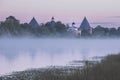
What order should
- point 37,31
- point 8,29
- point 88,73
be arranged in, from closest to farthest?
point 88,73 < point 8,29 < point 37,31

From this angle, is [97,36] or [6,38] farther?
[97,36]

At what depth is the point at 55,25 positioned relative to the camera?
123 meters

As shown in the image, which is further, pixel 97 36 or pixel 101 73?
pixel 97 36

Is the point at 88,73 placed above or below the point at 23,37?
below

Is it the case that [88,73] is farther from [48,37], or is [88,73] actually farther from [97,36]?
[97,36]

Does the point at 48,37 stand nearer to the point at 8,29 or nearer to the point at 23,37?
the point at 23,37

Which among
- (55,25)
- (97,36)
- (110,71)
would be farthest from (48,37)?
(110,71)

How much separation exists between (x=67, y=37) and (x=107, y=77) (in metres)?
127

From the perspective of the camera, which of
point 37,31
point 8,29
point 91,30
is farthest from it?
point 91,30

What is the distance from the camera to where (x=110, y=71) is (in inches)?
602

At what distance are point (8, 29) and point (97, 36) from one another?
6670cm

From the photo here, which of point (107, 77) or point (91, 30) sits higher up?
point (91, 30)

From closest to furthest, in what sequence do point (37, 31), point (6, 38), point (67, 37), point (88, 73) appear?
point (88, 73)
point (6, 38)
point (37, 31)
point (67, 37)

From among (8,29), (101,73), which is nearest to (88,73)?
(101,73)
